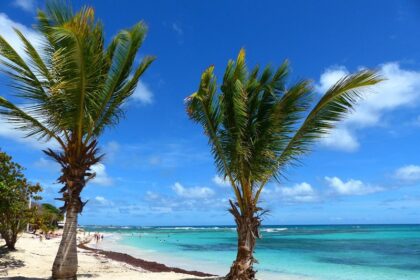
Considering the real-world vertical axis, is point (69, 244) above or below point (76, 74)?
below

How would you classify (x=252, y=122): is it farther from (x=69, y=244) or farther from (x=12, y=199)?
(x=12, y=199)

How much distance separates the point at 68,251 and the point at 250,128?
463 centimetres

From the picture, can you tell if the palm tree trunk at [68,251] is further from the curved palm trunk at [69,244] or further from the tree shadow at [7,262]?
the tree shadow at [7,262]

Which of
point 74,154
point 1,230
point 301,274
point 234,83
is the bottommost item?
point 301,274

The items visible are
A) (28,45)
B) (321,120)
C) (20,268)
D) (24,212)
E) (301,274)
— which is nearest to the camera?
(28,45)

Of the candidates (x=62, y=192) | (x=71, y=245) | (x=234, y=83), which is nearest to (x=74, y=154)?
(x=62, y=192)

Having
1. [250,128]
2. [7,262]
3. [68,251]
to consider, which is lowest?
[7,262]

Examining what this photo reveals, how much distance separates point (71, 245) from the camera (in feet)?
27.1

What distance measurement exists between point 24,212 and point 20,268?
343 cm

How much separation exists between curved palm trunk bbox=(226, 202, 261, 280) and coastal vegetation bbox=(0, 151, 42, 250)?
7.09 m

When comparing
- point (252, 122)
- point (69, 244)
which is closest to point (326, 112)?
point (252, 122)

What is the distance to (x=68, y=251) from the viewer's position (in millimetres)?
8188

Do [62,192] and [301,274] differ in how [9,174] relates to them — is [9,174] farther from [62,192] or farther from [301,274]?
[301,274]

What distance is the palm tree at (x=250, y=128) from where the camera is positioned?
350 inches
